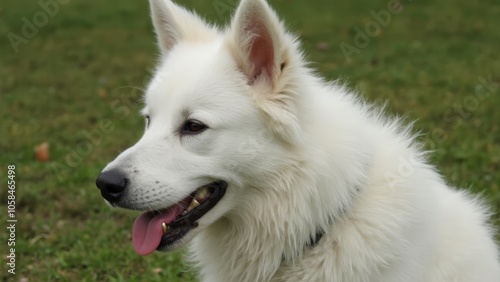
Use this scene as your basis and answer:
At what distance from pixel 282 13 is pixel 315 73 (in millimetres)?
11759

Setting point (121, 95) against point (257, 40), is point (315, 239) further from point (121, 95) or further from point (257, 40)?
point (121, 95)

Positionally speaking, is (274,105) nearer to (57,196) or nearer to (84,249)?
(84,249)

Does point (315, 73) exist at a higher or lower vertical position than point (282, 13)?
higher

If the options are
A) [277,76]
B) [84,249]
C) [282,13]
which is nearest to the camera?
[277,76]

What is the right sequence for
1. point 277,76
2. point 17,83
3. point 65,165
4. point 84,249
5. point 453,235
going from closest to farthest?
point 277,76 → point 453,235 → point 84,249 → point 65,165 → point 17,83

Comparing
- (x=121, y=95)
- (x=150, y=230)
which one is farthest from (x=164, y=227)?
(x=121, y=95)

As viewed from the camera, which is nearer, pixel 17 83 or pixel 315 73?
pixel 315 73

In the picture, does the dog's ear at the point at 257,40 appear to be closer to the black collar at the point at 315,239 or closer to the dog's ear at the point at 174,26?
the dog's ear at the point at 174,26

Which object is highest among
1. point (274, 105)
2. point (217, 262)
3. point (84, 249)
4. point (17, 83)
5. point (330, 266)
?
point (274, 105)

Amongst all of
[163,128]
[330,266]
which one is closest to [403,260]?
[330,266]

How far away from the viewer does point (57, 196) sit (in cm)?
662

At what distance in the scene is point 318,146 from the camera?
141 inches

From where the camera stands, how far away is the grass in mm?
5715

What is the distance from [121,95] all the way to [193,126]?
7.17 metres
